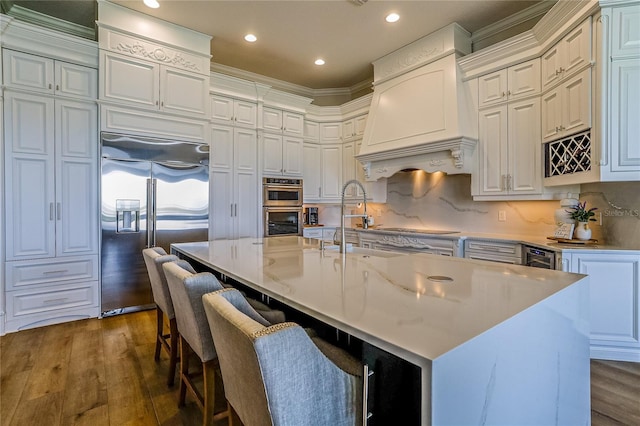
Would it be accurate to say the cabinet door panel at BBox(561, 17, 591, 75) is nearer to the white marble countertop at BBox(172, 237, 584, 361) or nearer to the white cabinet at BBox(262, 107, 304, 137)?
the white marble countertop at BBox(172, 237, 584, 361)

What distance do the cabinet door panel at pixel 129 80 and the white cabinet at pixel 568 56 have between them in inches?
159

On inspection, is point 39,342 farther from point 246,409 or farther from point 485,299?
point 485,299

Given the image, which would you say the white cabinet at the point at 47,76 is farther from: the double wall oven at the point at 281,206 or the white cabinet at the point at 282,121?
the double wall oven at the point at 281,206

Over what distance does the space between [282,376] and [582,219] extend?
3082 millimetres

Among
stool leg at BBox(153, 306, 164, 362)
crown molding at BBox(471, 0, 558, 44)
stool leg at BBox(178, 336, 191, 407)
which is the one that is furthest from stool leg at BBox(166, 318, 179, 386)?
crown molding at BBox(471, 0, 558, 44)

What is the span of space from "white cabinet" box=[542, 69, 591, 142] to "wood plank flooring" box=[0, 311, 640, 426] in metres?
1.89

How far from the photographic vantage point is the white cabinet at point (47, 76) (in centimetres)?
299

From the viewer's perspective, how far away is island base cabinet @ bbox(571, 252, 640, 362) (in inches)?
93.4

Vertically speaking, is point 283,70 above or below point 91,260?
above

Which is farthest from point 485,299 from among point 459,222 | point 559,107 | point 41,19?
point 41,19

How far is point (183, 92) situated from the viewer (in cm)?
375

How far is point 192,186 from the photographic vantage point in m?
3.79

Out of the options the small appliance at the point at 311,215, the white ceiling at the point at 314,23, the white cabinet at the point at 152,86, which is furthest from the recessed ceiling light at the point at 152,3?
the small appliance at the point at 311,215

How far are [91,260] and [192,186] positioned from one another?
1296mm
